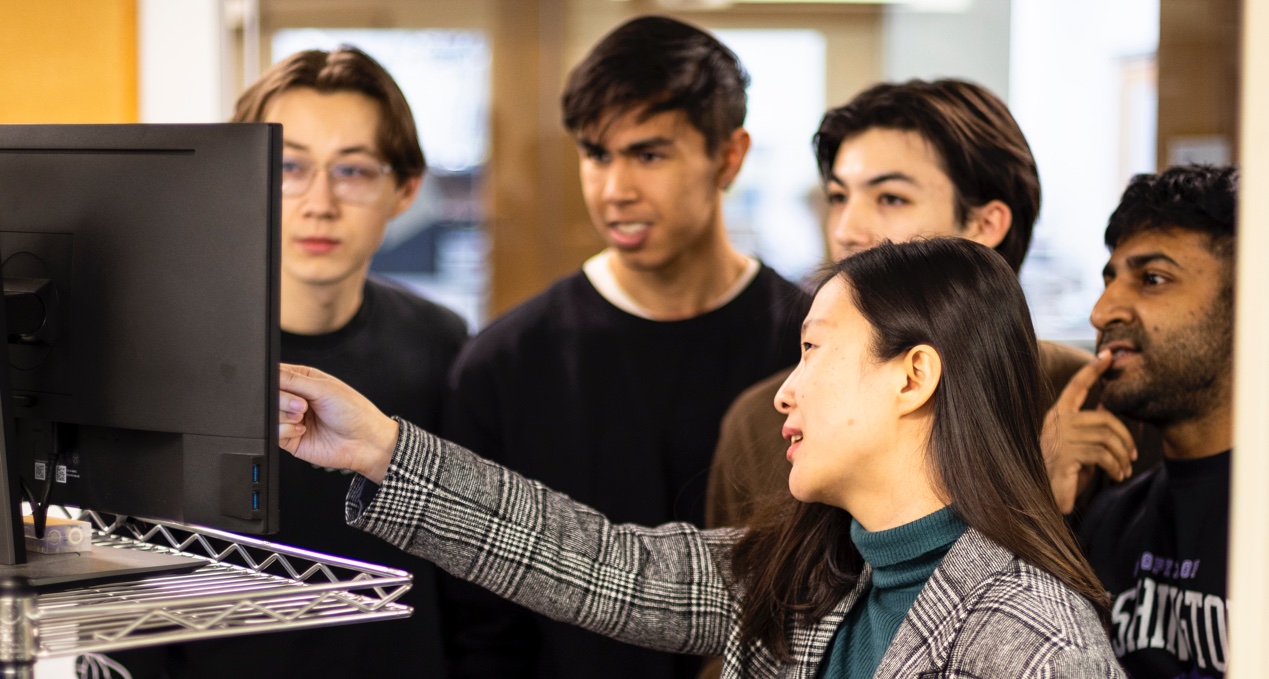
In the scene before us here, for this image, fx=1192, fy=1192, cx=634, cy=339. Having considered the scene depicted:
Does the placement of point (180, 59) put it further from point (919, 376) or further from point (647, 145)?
point (919, 376)

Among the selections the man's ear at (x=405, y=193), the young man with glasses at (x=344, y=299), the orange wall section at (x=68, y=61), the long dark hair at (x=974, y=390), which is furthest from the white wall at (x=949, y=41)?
the long dark hair at (x=974, y=390)

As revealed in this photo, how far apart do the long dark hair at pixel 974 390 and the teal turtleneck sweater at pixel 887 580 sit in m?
0.03

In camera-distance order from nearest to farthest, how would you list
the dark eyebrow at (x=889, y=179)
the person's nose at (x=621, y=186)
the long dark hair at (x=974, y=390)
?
the long dark hair at (x=974, y=390) < the dark eyebrow at (x=889, y=179) < the person's nose at (x=621, y=186)

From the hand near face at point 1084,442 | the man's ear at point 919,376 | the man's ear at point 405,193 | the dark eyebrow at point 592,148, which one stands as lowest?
the hand near face at point 1084,442

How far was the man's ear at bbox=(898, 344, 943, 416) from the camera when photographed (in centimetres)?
132

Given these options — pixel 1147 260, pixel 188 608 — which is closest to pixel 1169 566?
pixel 1147 260

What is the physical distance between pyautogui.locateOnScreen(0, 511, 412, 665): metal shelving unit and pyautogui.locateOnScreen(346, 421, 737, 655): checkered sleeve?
13cm

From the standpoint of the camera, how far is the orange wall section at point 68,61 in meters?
1.99

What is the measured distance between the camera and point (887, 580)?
52.6 inches

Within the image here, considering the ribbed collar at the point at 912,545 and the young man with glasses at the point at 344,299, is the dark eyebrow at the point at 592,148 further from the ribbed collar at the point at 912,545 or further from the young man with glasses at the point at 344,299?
the ribbed collar at the point at 912,545

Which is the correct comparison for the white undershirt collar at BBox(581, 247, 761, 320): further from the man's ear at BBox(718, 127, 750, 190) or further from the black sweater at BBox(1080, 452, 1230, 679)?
the black sweater at BBox(1080, 452, 1230, 679)

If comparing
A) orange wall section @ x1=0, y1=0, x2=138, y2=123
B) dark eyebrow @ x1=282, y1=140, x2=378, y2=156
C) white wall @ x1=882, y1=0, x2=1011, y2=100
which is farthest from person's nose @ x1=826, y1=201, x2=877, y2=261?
white wall @ x1=882, y1=0, x2=1011, y2=100

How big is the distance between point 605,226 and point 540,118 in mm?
1840

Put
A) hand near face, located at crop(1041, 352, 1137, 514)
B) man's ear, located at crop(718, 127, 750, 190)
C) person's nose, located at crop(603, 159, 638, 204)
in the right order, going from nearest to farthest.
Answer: hand near face, located at crop(1041, 352, 1137, 514) < person's nose, located at crop(603, 159, 638, 204) < man's ear, located at crop(718, 127, 750, 190)
